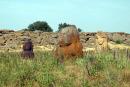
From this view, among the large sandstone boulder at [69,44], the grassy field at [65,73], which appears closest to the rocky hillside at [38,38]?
the large sandstone boulder at [69,44]

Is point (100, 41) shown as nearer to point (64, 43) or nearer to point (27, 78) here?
point (64, 43)

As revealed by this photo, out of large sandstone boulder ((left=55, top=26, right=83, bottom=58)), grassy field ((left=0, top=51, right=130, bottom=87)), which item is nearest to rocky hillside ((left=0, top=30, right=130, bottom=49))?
large sandstone boulder ((left=55, top=26, right=83, bottom=58))

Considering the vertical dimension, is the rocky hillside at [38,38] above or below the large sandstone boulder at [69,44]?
below

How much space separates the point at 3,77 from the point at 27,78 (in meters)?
0.58

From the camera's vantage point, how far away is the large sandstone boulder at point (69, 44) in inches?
705

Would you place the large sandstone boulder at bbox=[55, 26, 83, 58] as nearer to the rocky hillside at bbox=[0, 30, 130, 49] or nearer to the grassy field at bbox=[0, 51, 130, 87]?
the grassy field at bbox=[0, 51, 130, 87]

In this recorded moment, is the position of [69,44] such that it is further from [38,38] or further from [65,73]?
[38,38]

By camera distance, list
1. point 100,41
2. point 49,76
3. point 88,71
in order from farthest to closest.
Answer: point 100,41 < point 88,71 < point 49,76

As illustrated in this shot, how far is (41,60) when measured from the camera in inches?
531

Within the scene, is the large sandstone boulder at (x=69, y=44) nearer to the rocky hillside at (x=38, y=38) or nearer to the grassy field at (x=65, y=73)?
the grassy field at (x=65, y=73)

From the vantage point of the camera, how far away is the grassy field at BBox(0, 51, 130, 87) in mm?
10584

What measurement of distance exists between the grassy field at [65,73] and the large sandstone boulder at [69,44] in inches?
163

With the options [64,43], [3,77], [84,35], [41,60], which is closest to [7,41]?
[84,35]

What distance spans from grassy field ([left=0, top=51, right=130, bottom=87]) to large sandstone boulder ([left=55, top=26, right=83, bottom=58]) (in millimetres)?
4148
